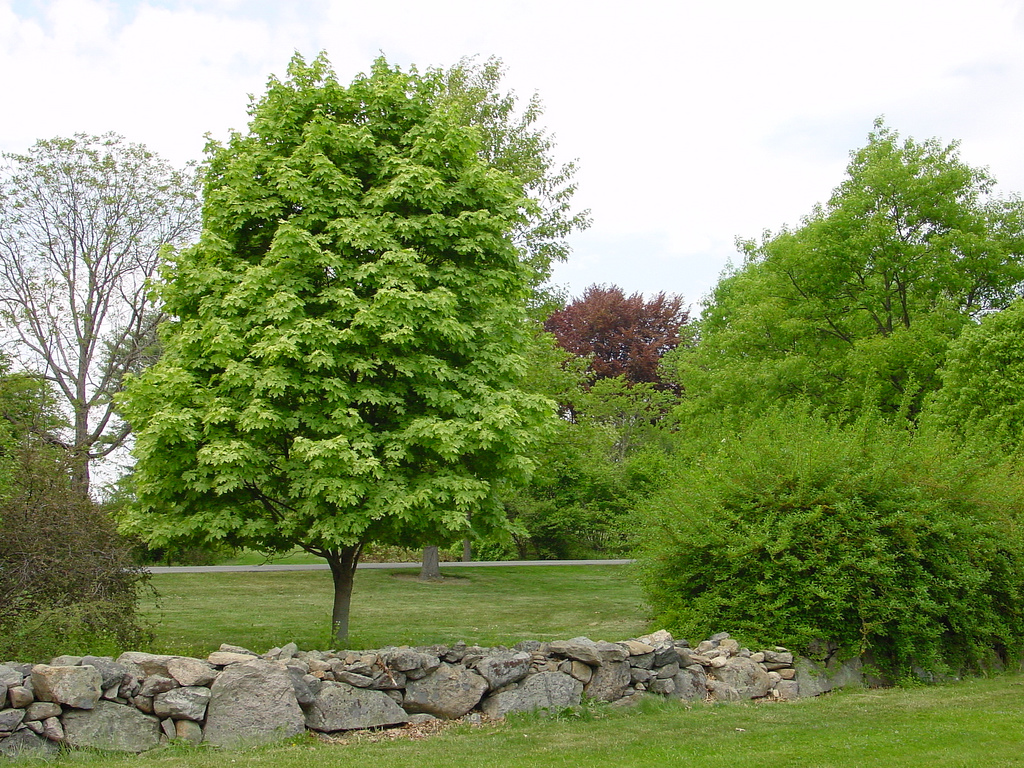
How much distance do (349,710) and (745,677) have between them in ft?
14.2

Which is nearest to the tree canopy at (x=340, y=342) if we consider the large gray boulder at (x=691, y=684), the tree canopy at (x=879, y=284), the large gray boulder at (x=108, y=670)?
the large gray boulder at (x=108, y=670)

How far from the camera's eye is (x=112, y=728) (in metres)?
6.77

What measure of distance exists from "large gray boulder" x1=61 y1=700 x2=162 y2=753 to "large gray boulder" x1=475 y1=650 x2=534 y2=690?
2900mm

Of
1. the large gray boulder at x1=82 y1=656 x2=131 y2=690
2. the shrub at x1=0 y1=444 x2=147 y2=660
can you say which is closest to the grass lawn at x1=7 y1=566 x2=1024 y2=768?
the large gray boulder at x1=82 y1=656 x2=131 y2=690

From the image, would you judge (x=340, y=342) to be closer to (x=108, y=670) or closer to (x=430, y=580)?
(x=108, y=670)

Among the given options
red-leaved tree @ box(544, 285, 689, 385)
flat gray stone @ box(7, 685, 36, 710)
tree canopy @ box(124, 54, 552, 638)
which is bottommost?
flat gray stone @ box(7, 685, 36, 710)

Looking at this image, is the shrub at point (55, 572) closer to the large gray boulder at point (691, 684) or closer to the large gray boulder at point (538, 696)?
the large gray boulder at point (538, 696)

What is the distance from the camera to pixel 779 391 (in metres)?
22.2

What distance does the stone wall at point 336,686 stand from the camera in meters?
6.65

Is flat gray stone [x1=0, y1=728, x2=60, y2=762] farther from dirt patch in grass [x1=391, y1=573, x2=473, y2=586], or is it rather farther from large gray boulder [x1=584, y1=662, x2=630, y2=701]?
dirt patch in grass [x1=391, y1=573, x2=473, y2=586]

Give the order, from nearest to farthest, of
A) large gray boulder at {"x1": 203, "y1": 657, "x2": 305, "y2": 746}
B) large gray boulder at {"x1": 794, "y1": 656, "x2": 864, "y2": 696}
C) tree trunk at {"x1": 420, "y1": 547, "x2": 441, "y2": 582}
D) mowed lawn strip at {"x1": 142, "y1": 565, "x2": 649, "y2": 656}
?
1. large gray boulder at {"x1": 203, "y1": 657, "x2": 305, "y2": 746}
2. large gray boulder at {"x1": 794, "y1": 656, "x2": 864, "y2": 696}
3. mowed lawn strip at {"x1": 142, "y1": 565, "x2": 649, "y2": 656}
4. tree trunk at {"x1": 420, "y1": 547, "x2": 441, "y2": 582}

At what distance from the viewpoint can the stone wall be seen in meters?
6.65

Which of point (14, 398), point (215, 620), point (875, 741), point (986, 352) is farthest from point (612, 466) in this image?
point (875, 741)

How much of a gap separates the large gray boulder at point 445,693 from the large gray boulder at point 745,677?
2870 mm
